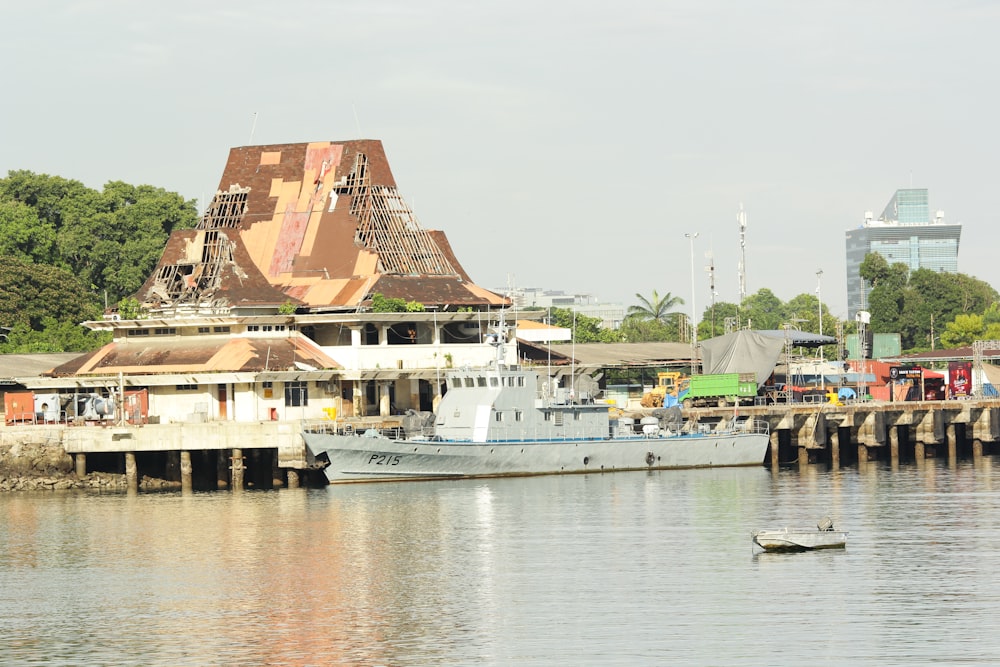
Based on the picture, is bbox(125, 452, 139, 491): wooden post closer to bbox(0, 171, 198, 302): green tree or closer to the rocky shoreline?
the rocky shoreline

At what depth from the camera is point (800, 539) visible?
5409 centimetres

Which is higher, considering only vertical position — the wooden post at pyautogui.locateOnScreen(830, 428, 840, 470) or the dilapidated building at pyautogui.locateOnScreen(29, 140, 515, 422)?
the dilapidated building at pyautogui.locateOnScreen(29, 140, 515, 422)

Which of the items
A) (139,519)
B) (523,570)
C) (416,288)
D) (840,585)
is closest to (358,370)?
(416,288)

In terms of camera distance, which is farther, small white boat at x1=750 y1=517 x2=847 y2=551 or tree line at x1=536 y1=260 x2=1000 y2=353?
tree line at x1=536 y1=260 x2=1000 y2=353

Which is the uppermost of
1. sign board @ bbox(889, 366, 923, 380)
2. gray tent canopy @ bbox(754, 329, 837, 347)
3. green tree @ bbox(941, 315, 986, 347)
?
green tree @ bbox(941, 315, 986, 347)

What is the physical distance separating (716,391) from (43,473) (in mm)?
38008

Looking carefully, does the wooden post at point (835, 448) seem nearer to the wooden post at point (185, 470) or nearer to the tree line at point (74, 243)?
the wooden post at point (185, 470)

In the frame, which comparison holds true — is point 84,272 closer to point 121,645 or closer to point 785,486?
point 785,486

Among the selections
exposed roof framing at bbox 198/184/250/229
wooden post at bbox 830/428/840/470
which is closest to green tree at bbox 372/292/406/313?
exposed roof framing at bbox 198/184/250/229

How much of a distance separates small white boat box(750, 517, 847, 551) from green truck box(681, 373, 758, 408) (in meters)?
39.0

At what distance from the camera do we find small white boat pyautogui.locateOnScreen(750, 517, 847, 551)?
5381 cm

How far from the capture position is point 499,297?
3925 inches

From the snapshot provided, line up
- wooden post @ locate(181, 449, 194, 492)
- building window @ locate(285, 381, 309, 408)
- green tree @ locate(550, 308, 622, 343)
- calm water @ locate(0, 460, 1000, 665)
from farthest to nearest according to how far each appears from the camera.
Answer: green tree @ locate(550, 308, 622, 343) < building window @ locate(285, 381, 309, 408) < wooden post @ locate(181, 449, 194, 492) < calm water @ locate(0, 460, 1000, 665)

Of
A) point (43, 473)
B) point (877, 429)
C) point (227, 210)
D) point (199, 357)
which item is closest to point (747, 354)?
point (877, 429)
